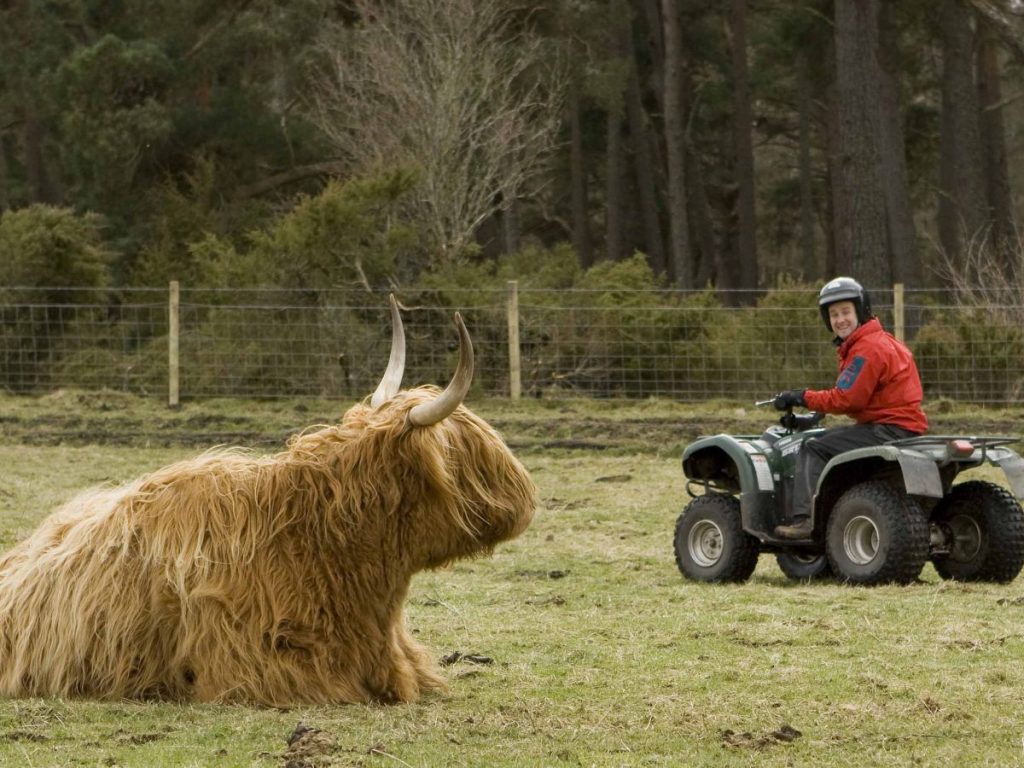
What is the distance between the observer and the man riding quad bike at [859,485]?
887cm

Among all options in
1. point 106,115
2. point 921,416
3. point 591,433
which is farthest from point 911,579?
point 106,115

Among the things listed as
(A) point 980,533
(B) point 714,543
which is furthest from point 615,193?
(A) point 980,533

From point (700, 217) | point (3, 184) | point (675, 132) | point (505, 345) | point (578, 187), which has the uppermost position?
point (675, 132)

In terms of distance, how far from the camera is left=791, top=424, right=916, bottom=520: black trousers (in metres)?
9.14

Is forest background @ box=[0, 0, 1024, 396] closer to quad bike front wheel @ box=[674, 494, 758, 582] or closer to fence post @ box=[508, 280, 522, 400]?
fence post @ box=[508, 280, 522, 400]

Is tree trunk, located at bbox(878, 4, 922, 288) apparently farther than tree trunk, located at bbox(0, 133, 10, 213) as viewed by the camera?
No

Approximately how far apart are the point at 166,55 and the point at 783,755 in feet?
92.6

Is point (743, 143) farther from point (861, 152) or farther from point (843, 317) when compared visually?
point (843, 317)

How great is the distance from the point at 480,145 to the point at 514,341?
8517 millimetres

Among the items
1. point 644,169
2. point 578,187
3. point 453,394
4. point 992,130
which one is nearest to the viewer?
point 453,394

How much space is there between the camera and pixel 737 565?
375 inches

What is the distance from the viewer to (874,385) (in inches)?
355

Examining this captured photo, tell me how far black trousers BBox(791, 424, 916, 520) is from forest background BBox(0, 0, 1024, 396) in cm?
1068

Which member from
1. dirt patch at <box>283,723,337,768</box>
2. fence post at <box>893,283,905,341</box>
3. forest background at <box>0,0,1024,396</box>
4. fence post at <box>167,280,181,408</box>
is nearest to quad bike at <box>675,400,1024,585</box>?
dirt patch at <box>283,723,337,768</box>
